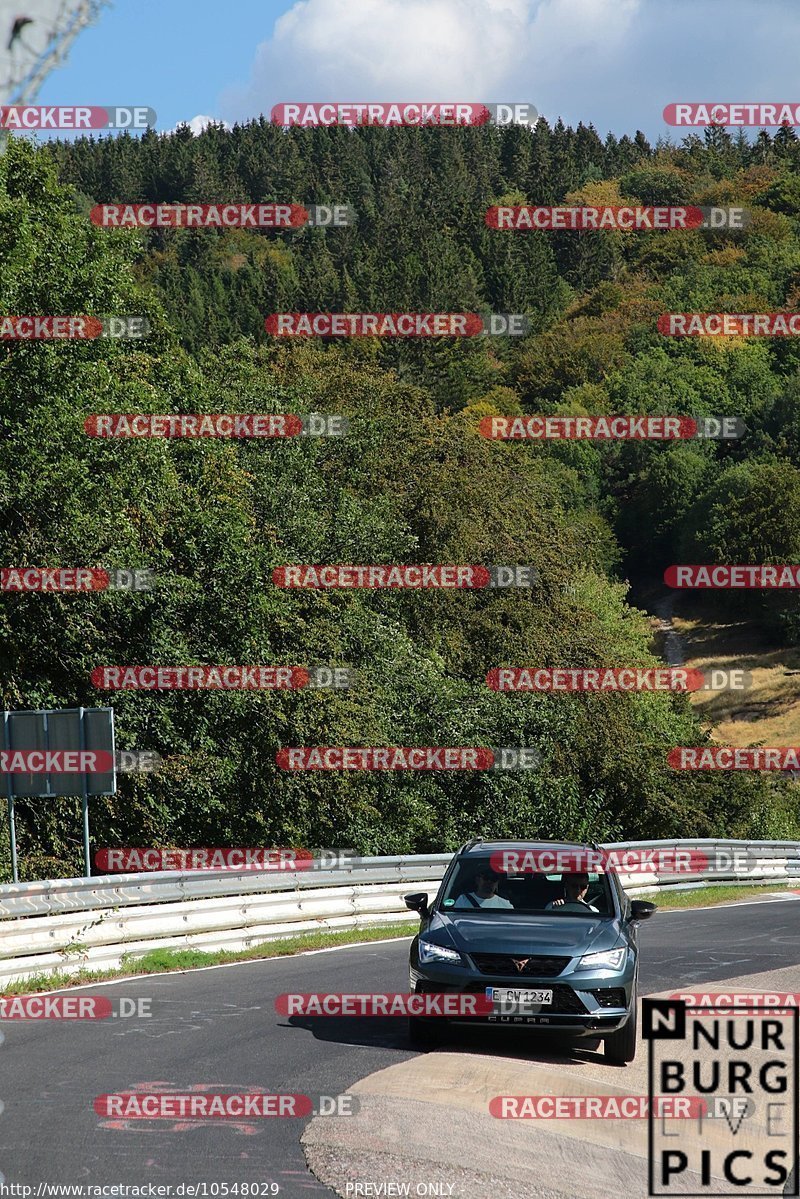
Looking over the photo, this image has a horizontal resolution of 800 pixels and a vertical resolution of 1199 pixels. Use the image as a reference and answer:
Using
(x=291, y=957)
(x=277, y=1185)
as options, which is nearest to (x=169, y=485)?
(x=291, y=957)

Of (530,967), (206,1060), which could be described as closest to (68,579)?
(206,1060)

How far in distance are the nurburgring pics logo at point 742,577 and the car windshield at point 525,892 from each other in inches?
2883

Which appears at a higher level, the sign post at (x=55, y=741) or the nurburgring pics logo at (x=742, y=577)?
the nurburgring pics logo at (x=742, y=577)

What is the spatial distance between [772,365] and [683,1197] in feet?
419

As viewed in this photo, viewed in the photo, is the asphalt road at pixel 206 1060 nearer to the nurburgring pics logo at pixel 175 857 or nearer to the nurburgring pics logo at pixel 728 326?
the nurburgring pics logo at pixel 175 857

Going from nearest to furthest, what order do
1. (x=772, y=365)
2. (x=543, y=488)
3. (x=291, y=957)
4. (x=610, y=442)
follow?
(x=291, y=957) < (x=543, y=488) < (x=610, y=442) < (x=772, y=365)

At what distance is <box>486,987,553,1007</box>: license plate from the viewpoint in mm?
9789

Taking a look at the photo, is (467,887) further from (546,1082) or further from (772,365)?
(772,365)

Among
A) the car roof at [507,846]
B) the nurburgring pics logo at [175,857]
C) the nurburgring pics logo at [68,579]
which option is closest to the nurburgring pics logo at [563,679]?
the nurburgring pics logo at [175,857]

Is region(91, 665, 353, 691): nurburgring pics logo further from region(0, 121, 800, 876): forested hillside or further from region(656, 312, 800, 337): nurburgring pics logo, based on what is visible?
region(656, 312, 800, 337): nurburgring pics logo

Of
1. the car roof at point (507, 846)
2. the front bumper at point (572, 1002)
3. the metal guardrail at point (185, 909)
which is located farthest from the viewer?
the metal guardrail at point (185, 909)

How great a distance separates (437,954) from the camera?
1017cm

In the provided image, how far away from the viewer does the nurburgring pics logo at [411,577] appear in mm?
29167

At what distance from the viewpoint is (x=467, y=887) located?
11.1m
